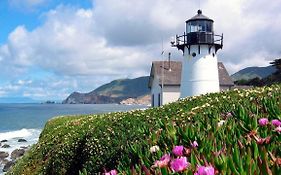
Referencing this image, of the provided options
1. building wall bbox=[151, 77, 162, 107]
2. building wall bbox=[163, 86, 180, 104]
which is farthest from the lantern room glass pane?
building wall bbox=[151, 77, 162, 107]

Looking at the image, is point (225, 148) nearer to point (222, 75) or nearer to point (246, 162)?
point (246, 162)

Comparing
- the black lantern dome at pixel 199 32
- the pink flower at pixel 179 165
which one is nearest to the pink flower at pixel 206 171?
the pink flower at pixel 179 165

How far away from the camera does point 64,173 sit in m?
12.7

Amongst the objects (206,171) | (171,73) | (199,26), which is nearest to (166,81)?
(171,73)

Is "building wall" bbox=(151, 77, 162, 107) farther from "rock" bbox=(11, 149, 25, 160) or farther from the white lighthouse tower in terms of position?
"rock" bbox=(11, 149, 25, 160)

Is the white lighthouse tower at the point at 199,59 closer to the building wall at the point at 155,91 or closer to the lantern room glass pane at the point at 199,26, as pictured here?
the lantern room glass pane at the point at 199,26

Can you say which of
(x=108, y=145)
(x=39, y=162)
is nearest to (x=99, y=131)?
(x=108, y=145)

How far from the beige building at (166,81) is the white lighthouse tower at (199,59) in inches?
308

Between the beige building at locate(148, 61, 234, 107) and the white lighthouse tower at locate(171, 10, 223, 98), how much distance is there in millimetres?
7816

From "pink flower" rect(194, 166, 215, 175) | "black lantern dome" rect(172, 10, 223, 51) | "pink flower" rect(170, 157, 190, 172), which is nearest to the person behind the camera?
"pink flower" rect(194, 166, 215, 175)

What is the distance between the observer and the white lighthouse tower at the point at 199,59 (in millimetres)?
35375

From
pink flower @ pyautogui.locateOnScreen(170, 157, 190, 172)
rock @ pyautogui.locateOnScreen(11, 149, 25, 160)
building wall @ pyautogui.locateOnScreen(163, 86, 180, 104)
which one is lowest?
rock @ pyautogui.locateOnScreen(11, 149, 25, 160)

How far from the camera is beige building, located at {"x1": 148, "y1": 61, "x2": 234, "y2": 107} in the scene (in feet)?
147

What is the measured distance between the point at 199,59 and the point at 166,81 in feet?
30.3
